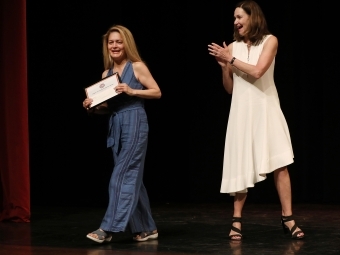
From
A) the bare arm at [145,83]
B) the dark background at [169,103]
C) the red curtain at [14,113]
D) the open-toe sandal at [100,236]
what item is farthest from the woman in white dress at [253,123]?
the dark background at [169,103]

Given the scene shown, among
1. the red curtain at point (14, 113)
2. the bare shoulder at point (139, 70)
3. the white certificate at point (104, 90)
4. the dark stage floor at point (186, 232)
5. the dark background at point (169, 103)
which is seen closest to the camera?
the dark stage floor at point (186, 232)

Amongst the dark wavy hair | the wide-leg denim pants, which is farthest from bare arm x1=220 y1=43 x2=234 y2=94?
the wide-leg denim pants

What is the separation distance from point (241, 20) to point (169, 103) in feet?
Answer: 8.45

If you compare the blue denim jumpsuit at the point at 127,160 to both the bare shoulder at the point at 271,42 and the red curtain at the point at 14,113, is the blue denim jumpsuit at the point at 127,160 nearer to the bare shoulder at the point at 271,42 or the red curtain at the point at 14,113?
the bare shoulder at the point at 271,42

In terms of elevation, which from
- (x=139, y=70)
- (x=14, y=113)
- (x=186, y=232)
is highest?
(x=139, y=70)

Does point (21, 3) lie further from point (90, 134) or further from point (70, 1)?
point (90, 134)

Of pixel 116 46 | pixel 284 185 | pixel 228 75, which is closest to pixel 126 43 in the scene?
pixel 116 46

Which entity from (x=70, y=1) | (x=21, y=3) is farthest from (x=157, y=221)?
(x=70, y=1)

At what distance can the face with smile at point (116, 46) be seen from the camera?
4.45m

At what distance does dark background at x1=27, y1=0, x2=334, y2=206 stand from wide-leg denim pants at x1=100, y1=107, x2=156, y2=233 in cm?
235

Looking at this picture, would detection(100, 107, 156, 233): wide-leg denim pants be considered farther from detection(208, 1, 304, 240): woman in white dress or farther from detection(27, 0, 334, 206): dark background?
detection(27, 0, 334, 206): dark background

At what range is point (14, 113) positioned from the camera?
5.75 meters

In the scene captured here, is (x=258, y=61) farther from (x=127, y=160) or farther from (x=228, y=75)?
(x=127, y=160)

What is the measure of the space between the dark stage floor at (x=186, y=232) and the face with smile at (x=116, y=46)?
107 centimetres
